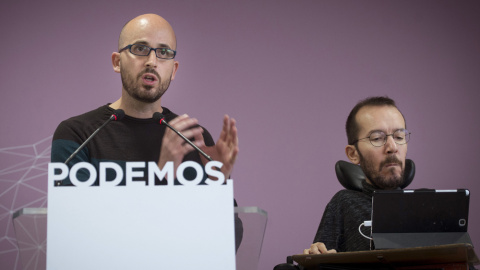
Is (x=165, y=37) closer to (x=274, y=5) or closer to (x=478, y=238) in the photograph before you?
(x=274, y=5)

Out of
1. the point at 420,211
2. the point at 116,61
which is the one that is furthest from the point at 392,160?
the point at 116,61

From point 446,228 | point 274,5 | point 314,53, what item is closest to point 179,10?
point 274,5

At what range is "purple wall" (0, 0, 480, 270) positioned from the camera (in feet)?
10.5

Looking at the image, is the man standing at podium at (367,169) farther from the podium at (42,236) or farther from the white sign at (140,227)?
the white sign at (140,227)

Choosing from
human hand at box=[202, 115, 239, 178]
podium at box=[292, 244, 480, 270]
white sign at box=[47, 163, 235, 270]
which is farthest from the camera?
human hand at box=[202, 115, 239, 178]

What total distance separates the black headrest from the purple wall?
0.84 m

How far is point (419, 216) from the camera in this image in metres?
1.72

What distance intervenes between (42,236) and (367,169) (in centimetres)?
148

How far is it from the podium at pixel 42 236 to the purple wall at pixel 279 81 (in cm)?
191

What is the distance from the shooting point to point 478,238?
3.40m

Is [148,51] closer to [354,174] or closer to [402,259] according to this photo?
[354,174]

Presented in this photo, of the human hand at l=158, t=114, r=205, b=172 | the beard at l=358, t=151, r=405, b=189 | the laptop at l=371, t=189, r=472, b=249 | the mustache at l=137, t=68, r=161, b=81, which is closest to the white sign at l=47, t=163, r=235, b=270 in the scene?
the human hand at l=158, t=114, r=205, b=172

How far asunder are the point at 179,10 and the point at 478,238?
7.49 feet

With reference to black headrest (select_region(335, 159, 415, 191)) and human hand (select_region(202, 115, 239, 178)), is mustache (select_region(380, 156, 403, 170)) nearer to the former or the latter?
black headrest (select_region(335, 159, 415, 191))
